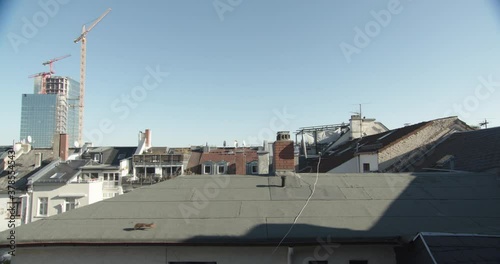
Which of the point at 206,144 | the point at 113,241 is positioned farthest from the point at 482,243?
the point at 206,144

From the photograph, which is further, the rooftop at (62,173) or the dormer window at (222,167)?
the dormer window at (222,167)

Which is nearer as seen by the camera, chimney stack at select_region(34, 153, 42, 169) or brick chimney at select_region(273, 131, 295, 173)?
brick chimney at select_region(273, 131, 295, 173)

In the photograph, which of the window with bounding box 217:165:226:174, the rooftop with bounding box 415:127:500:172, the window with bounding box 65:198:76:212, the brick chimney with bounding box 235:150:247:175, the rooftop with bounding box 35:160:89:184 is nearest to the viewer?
the rooftop with bounding box 415:127:500:172

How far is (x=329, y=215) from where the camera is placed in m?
7.46

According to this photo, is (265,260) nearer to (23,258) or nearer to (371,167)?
(23,258)

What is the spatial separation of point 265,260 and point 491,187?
6.99 m

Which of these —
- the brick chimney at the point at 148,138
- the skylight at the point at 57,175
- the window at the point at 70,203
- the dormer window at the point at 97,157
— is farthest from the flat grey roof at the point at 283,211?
the brick chimney at the point at 148,138

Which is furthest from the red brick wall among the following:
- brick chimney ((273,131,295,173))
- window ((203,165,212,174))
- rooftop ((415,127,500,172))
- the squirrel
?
window ((203,165,212,174))

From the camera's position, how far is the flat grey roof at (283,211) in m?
6.71

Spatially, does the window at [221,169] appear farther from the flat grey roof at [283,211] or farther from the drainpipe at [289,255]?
the drainpipe at [289,255]

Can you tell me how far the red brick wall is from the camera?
→ 10148 mm
